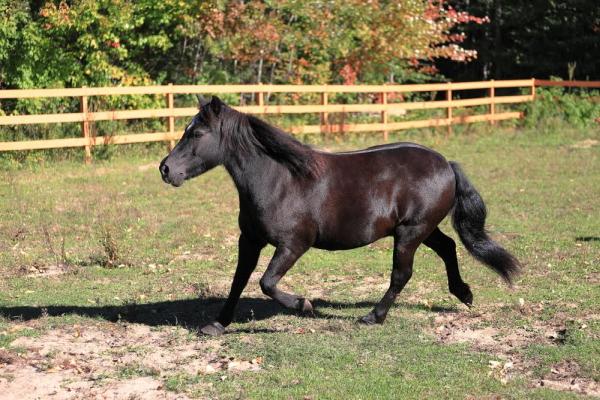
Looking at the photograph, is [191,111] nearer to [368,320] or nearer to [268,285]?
[368,320]

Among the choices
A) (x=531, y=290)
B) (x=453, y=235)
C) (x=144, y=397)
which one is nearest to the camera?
(x=144, y=397)

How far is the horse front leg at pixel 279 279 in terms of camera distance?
23.9ft

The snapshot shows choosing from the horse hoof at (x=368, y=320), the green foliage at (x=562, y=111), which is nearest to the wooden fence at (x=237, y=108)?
the green foliage at (x=562, y=111)

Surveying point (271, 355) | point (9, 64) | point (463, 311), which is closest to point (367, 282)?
point (463, 311)

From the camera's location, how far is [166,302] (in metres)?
8.63

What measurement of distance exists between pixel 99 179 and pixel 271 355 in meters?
9.74

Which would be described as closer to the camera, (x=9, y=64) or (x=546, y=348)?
(x=546, y=348)

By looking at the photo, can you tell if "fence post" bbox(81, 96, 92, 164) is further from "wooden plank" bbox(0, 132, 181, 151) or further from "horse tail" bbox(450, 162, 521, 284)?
"horse tail" bbox(450, 162, 521, 284)

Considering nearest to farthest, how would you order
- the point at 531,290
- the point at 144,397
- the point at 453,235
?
the point at 144,397 < the point at 531,290 < the point at 453,235

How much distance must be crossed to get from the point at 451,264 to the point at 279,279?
178 cm

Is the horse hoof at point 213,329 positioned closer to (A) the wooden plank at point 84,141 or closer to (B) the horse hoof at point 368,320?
(B) the horse hoof at point 368,320

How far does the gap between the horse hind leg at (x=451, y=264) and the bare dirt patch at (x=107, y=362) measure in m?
2.22

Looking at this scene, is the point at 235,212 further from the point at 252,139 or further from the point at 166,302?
the point at 252,139

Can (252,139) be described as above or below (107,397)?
above
